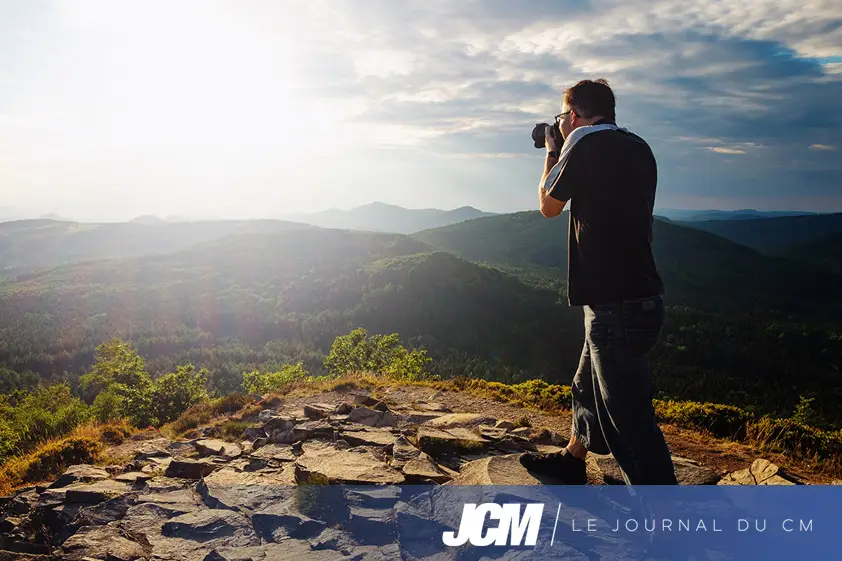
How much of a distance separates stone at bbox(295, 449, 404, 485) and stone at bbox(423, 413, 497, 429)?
4.64 ft

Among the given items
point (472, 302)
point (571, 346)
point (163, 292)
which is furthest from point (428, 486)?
point (163, 292)

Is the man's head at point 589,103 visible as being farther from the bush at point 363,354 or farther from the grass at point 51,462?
the bush at point 363,354

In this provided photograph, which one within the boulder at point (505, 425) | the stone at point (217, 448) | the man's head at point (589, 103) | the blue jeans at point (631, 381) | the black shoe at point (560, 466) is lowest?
the stone at point (217, 448)

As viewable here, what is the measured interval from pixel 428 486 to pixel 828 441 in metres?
5.72

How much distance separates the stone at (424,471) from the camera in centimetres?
493

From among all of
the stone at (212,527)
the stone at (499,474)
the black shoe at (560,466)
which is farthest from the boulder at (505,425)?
the stone at (212,527)

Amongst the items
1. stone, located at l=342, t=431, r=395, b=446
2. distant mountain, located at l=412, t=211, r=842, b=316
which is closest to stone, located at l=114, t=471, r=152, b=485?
stone, located at l=342, t=431, r=395, b=446

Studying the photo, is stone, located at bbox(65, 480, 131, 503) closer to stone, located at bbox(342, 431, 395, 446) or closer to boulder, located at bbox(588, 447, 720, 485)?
stone, located at bbox(342, 431, 395, 446)

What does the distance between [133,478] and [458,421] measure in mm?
4119

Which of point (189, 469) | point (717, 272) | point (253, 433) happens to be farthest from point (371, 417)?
point (717, 272)

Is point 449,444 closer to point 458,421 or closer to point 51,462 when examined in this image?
point 458,421

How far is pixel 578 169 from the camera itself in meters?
3.58

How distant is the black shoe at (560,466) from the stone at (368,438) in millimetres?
2107

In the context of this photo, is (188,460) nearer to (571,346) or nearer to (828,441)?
(828,441)
